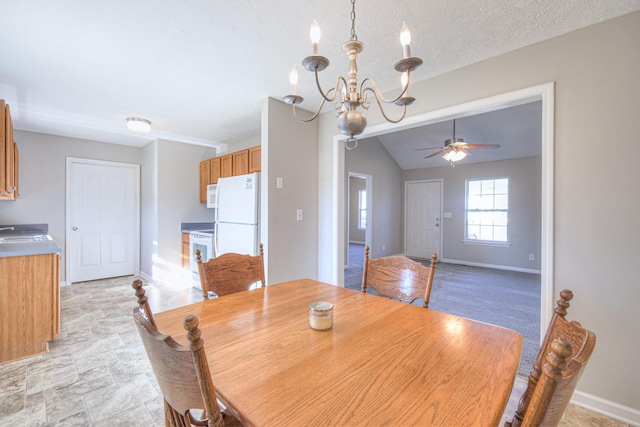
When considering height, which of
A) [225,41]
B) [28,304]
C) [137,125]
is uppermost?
[225,41]

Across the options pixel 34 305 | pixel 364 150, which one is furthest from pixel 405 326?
pixel 364 150

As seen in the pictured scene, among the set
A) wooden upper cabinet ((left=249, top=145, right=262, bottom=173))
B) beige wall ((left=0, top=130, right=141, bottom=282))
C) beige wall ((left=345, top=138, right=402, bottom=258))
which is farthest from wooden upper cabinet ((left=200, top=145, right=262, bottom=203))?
beige wall ((left=345, top=138, right=402, bottom=258))

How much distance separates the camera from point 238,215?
131 inches

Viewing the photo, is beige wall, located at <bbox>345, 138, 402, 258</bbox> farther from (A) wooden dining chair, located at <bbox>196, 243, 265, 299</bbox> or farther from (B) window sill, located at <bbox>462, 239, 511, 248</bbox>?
(A) wooden dining chair, located at <bbox>196, 243, 265, 299</bbox>

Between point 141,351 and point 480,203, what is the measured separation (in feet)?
21.5

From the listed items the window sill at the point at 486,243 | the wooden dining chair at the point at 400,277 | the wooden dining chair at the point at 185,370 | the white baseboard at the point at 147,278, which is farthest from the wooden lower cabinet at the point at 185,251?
the window sill at the point at 486,243

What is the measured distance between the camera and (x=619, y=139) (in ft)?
5.58

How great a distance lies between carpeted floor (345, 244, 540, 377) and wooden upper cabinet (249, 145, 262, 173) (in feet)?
7.31

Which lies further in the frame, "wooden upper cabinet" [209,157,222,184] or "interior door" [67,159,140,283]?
"interior door" [67,159,140,283]

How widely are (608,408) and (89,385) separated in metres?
3.34

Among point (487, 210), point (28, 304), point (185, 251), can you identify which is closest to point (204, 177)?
point (185, 251)

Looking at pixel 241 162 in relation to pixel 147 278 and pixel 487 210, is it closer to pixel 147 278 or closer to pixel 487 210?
pixel 147 278

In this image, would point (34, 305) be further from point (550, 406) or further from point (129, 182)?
point (550, 406)

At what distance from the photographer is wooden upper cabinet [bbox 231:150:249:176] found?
3773 millimetres
